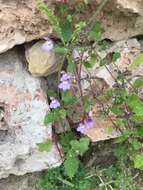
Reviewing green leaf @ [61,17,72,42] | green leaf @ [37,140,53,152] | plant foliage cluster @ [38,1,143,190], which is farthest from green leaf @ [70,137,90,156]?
green leaf @ [61,17,72,42]

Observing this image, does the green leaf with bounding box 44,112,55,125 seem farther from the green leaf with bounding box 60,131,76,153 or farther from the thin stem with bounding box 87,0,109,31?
the thin stem with bounding box 87,0,109,31

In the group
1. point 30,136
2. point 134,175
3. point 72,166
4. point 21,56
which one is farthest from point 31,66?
point 134,175

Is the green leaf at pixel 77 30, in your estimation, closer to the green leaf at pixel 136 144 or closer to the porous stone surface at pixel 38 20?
the porous stone surface at pixel 38 20

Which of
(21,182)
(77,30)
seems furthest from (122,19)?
(21,182)

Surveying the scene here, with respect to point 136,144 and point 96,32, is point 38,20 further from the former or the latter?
point 136,144

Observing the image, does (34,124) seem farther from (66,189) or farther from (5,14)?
(5,14)
